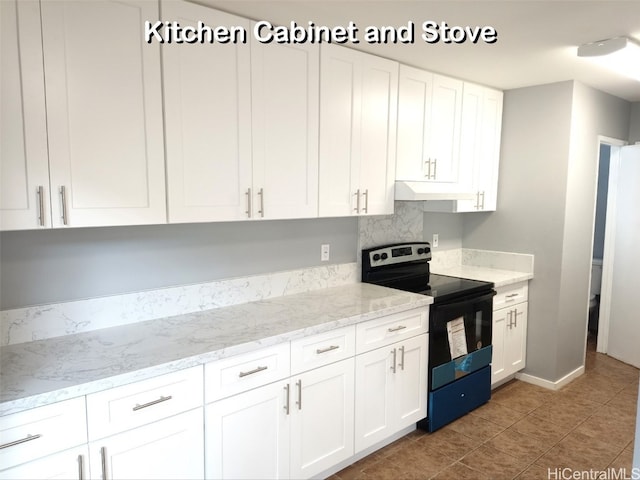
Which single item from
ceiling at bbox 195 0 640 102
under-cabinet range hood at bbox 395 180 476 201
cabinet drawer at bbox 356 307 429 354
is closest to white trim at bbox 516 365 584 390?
cabinet drawer at bbox 356 307 429 354

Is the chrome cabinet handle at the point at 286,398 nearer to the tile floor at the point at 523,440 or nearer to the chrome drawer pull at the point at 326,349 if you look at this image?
the chrome drawer pull at the point at 326,349

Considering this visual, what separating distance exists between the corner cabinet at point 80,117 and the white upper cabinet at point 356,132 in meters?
0.98

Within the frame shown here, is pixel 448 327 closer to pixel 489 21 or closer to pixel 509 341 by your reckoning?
pixel 509 341

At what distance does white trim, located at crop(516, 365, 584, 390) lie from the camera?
3646mm

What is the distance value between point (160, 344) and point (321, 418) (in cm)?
92

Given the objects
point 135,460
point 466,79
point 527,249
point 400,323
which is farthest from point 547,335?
point 135,460

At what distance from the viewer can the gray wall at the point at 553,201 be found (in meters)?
3.50

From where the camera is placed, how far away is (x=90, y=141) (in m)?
1.76

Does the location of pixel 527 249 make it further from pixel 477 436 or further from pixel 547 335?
pixel 477 436

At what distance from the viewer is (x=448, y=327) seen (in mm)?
2973

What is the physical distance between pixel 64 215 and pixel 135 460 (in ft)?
3.15

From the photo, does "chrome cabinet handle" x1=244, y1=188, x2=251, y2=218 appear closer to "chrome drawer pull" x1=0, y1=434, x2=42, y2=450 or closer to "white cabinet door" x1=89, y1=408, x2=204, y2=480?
"white cabinet door" x1=89, y1=408, x2=204, y2=480

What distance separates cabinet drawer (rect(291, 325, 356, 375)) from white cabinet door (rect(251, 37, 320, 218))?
0.66 meters

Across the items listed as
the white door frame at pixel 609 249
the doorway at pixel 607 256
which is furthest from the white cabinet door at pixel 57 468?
the white door frame at pixel 609 249
